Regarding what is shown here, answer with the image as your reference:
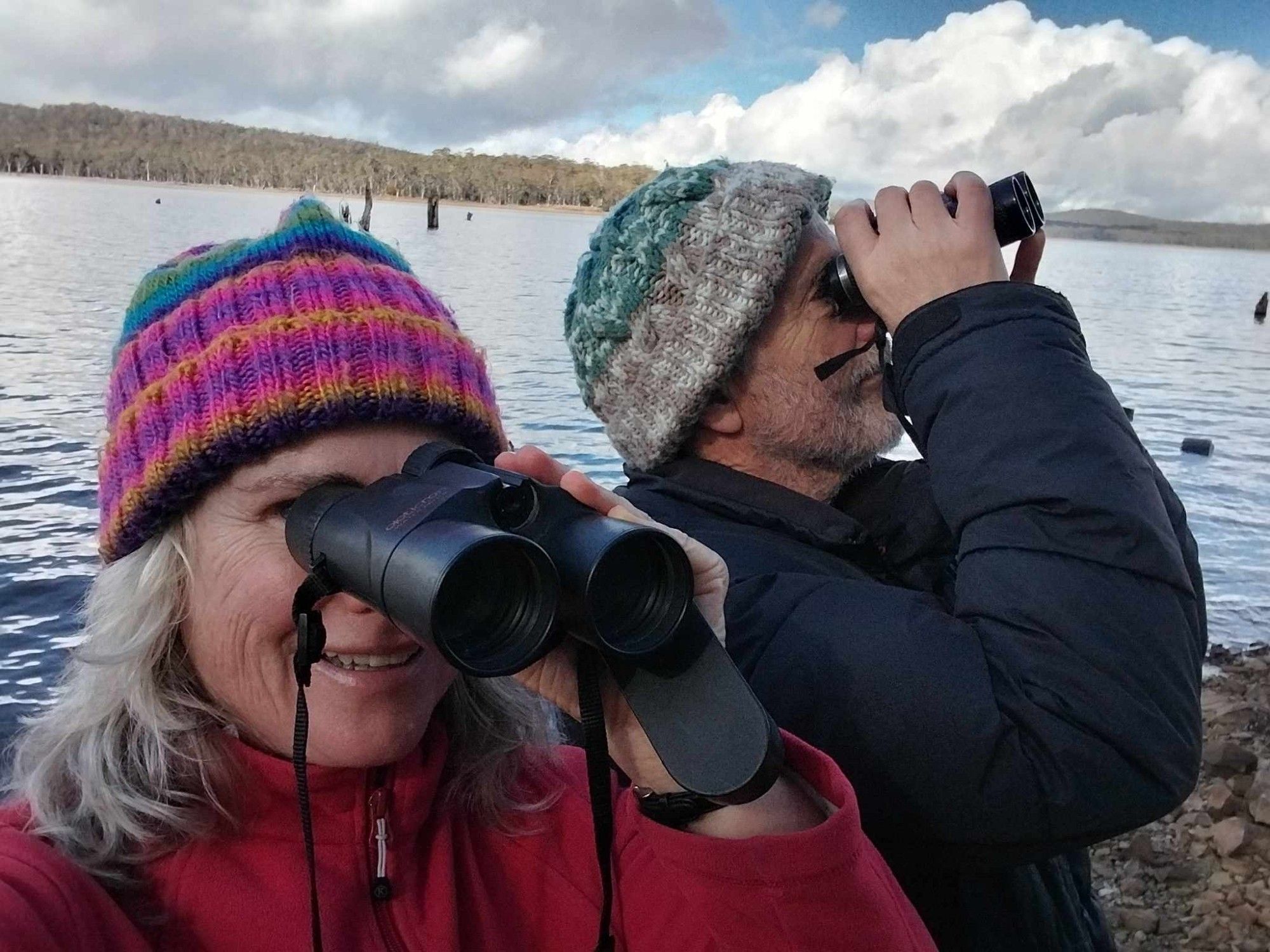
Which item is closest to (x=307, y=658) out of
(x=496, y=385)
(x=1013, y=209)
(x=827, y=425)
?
(x=827, y=425)

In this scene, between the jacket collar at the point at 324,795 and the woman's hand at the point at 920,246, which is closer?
the jacket collar at the point at 324,795

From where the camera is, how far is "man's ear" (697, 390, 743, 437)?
242 centimetres

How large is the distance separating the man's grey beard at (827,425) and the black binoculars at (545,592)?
124cm

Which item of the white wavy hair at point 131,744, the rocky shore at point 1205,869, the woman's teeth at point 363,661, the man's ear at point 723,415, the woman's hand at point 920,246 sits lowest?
the rocky shore at point 1205,869

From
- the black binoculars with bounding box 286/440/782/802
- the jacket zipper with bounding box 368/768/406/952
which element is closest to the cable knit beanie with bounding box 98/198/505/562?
the black binoculars with bounding box 286/440/782/802

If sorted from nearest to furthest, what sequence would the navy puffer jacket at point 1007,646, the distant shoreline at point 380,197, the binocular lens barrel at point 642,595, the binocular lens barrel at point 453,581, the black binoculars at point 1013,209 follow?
1. the binocular lens barrel at point 453,581
2. the binocular lens barrel at point 642,595
3. the navy puffer jacket at point 1007,646
4. the black binoculars at point 1013,209
5. the distant shoreline at point 380,197

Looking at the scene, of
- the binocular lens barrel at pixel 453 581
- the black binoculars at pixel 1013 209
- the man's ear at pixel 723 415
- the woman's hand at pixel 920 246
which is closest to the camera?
the binocular lens barrel at pixel 453 581

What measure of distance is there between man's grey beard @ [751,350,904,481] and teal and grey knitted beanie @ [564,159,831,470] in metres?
0.14

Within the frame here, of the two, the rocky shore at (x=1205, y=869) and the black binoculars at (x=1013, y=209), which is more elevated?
the black binoculars at (x=1013, y=209)

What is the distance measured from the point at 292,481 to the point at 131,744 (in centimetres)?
42

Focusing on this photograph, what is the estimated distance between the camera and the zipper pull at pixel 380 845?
4.45ft

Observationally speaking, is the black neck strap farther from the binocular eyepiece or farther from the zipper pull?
the zipper pull

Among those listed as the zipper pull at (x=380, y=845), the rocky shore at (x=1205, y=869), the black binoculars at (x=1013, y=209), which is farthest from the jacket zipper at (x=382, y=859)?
the rocky shore at (x=1205, y=869)

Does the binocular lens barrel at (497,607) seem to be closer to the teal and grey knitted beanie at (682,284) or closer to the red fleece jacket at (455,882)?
the red fleece jacket at (455,882)
